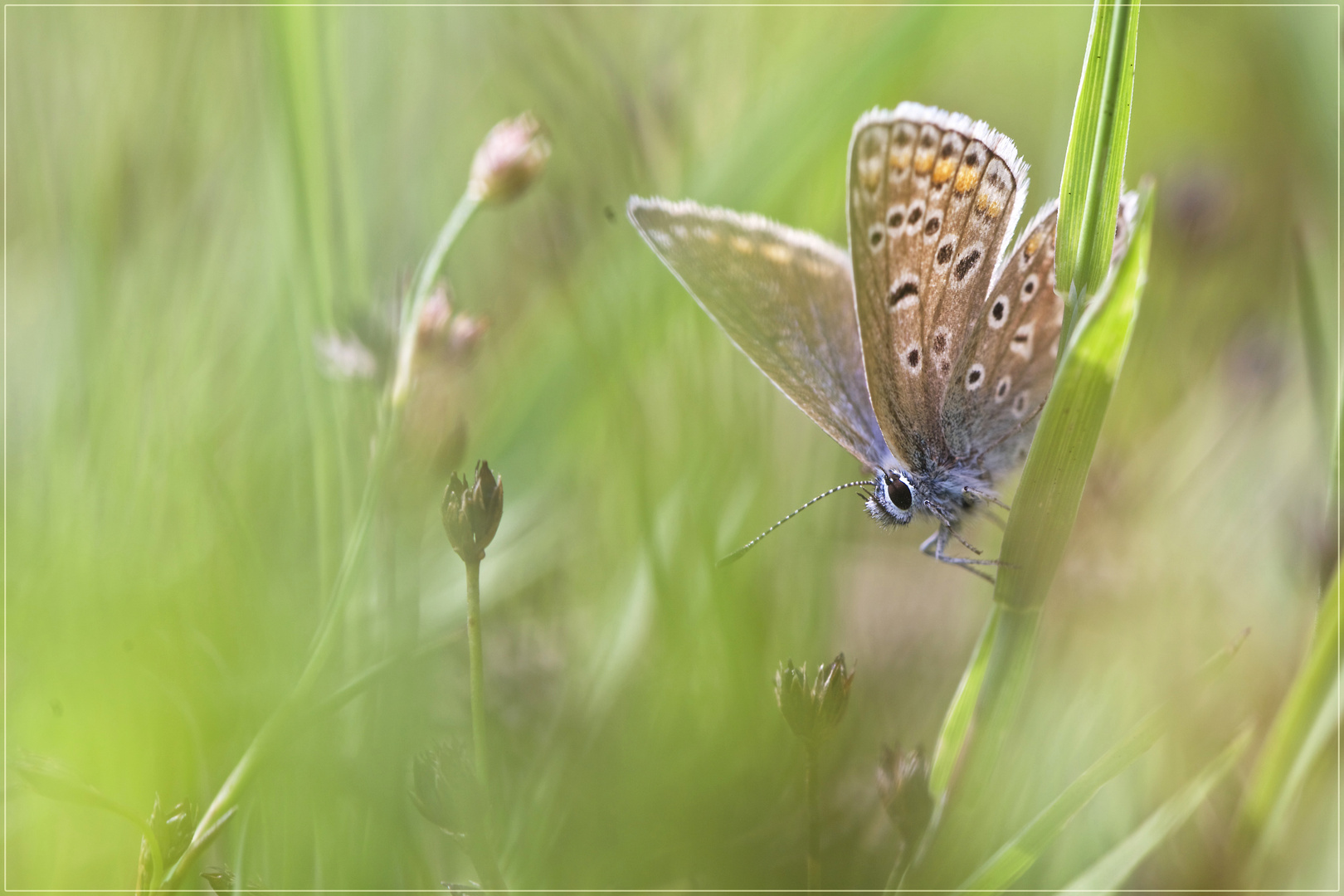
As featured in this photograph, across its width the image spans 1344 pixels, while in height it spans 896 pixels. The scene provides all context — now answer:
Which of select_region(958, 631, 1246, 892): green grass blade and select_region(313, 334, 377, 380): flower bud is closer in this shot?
select_region(958, 631, 1246, 892): green grass blade

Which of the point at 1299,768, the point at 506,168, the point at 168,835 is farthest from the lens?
the point at 506,168

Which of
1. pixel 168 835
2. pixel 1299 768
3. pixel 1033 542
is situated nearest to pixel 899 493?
pixel 1033 542

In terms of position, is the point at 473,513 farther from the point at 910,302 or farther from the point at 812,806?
the point at 910,302

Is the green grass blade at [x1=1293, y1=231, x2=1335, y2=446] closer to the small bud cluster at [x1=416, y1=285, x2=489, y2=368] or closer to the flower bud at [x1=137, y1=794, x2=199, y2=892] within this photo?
the small bud cluster at [x1=416, y1=285, x2=489, y2=368]

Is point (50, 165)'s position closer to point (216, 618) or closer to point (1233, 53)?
point (216, 618)

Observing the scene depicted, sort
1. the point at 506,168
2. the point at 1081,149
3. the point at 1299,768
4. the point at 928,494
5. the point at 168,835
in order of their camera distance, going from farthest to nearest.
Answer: the point at 928,494 < the point at 506,168 < the point at 1299,768 < the point at 1081,149 < the point at 168,835

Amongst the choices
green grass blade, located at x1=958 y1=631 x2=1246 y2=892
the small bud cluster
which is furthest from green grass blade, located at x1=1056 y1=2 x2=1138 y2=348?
the small bud cluster

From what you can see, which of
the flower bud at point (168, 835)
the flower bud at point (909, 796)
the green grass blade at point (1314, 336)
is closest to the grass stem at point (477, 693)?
the flower bud at point (168, 835)
